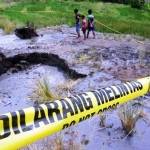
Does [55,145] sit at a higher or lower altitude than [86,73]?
higher

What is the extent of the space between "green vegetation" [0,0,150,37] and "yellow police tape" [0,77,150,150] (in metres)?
13.8

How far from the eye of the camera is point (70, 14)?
86.4 ft

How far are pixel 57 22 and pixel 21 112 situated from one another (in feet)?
59.9

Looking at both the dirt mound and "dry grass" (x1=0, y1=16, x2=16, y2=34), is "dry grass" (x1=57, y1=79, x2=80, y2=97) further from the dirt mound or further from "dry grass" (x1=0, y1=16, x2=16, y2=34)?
"dry grass" (x1=0, y1=16, x2=16, y2=34)

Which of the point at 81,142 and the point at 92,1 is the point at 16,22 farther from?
the point at 81,142

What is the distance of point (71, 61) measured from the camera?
43.3 feet

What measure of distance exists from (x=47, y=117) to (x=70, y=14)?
21.4m

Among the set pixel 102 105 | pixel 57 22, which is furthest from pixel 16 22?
pixel 102 105

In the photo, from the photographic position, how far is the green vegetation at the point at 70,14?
71.7 feet

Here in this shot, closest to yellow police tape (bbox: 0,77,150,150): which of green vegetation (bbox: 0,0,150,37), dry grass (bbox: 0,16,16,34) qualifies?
green vegetation (bbox: 0,0,150,37)

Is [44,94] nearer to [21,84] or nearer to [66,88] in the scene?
[66,88]

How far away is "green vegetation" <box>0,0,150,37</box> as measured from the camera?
2186 centimetres

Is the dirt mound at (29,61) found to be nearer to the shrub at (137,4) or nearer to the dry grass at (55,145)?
the dry grass at (55,145)

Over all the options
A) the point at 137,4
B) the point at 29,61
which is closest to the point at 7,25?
the point at 29,61
